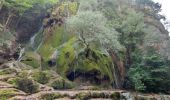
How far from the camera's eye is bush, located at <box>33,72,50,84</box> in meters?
30.5

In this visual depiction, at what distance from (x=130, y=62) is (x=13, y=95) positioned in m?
22.1

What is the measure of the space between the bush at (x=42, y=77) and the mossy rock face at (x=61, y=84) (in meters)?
0.82

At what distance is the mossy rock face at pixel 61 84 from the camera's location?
31495mm

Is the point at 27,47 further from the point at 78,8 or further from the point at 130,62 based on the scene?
the point at 130,62

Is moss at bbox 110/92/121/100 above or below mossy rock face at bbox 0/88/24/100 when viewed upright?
below

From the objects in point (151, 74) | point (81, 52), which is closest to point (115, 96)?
point (81, 52)

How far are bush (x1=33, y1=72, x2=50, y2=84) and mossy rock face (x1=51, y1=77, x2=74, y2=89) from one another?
2.71 feet

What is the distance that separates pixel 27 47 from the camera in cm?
4153

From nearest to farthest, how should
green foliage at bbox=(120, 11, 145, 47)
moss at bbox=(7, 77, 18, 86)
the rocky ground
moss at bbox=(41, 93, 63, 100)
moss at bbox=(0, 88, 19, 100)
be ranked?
1. moss at bbox=(0, 88, 19, 100)
2. the rocky ground
3. moss at bbox=(41, 93, 63, 100)
4. moss at bbox=(7, 77, 18, 86)
5. green foliage at bbox=(120, 11, 145, 47)

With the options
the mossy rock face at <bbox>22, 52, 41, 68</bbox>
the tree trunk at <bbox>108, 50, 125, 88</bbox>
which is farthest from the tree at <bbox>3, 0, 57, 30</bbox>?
the tree trunk at <bbox>108, 50, 125, 88</bbox>

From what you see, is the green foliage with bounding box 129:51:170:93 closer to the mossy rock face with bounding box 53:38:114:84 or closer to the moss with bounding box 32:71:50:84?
the mossy rock face with bounding box 53:38:114:84

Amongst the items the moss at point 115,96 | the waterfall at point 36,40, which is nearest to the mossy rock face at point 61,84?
the moss at point 115,96

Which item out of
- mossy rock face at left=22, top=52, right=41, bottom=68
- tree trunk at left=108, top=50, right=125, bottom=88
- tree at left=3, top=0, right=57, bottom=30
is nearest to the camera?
mossy rock face at left=22, top=52, right=41, bottom=68

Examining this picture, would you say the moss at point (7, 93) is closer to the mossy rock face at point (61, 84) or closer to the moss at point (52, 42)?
the mossy rock face at point (61, 84)
